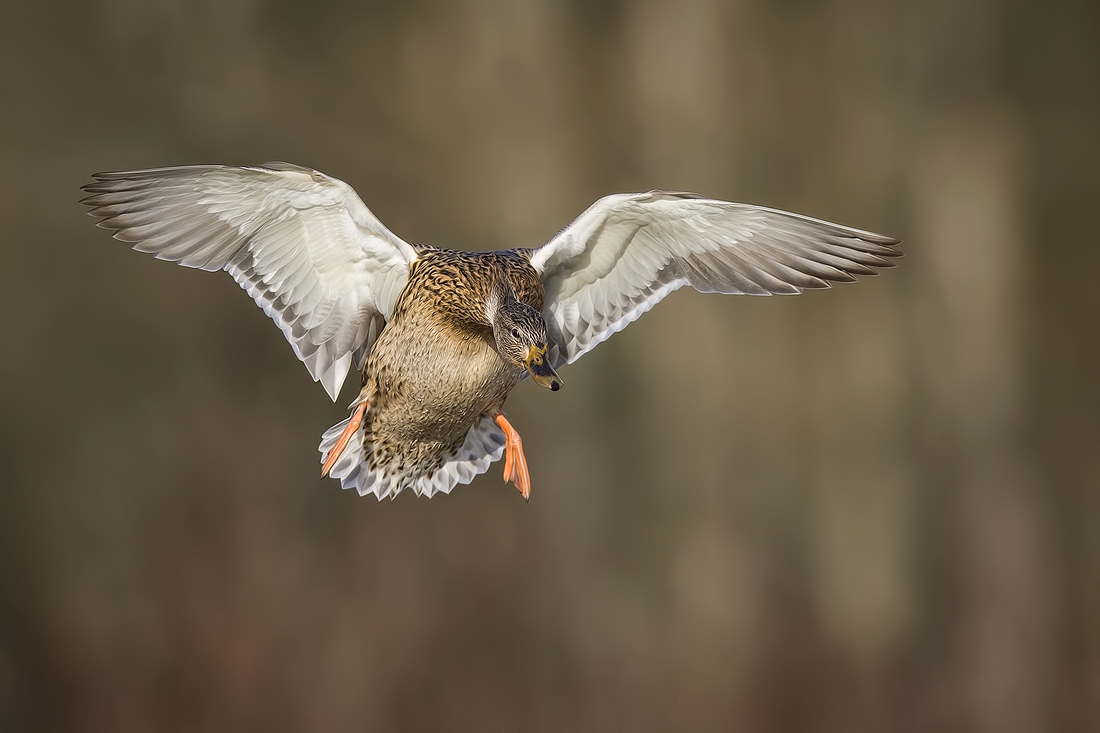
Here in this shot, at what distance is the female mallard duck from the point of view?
1805mm

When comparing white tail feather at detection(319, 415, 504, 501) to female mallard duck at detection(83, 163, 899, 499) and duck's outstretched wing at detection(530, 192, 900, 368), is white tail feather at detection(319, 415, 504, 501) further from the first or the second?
duck's outstretched wing at detection(530, 192, 900, 368)

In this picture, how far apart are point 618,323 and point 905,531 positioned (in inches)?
85.4

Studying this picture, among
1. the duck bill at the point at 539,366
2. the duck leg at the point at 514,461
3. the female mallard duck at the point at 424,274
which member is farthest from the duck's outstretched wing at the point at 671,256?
the duck bill at the point at 539,366

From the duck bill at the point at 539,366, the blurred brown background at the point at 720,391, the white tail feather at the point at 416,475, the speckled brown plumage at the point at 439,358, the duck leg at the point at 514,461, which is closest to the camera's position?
the duck bill at the point at 539,366

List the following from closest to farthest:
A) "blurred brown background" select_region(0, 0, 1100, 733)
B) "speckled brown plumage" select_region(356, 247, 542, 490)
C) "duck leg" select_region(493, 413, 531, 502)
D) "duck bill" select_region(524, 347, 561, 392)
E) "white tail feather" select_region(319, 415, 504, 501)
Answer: "duck bill" select_region(524, 347, 561, 392) < "speckled brown plumage" select_region(356, 247, 542, 490) < "duck leg" select_region(493, 413, 531, 502) < "white tail feather" select_region(319, 415, 504, 501) < "blurred brown background" select_region(0, 0, 1100, 733)

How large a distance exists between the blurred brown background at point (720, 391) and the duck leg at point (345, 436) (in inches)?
62.3

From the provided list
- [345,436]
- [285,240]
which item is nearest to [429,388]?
[345,436]

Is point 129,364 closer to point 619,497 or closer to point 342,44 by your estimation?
point 342,44

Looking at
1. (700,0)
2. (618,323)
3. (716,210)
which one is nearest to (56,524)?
(618,323)

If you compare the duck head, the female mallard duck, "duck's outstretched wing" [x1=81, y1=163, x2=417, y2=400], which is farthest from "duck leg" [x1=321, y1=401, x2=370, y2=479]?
the duck head

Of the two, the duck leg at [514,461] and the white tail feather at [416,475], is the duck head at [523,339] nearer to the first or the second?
the duck leg at [514,461]

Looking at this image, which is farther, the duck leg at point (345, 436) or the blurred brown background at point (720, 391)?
the blurred brown background at point (720, 391)

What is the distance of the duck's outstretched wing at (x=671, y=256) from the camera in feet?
6.24

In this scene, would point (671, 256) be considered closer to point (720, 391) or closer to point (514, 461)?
point (514, 461)
